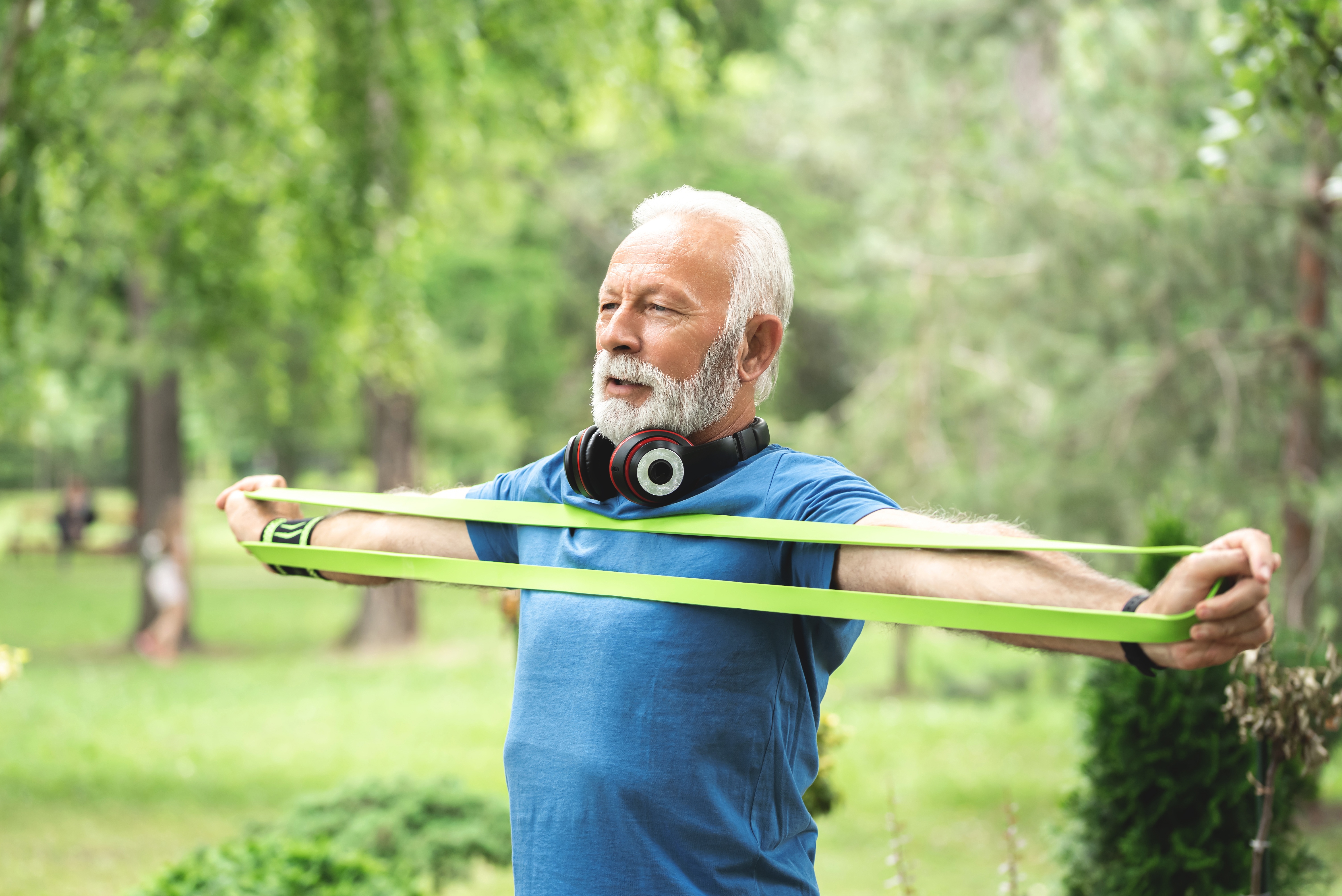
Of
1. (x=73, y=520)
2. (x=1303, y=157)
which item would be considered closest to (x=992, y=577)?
(x=1303, y=157)

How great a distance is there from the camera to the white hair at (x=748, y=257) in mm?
1973

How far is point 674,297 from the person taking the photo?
6.38ft

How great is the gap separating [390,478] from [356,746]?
17.8 ft

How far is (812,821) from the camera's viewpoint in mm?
2008

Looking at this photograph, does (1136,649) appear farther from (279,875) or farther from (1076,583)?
(279,875)

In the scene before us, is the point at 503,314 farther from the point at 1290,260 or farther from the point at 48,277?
the point at 1290,260

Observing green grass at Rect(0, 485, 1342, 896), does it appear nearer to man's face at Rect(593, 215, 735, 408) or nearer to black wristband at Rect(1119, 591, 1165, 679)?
man's face at Rect(593, 215, 735, 408)

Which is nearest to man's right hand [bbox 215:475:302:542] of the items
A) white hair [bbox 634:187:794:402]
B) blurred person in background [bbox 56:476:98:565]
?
white hair [bbox 634:187:794:402]

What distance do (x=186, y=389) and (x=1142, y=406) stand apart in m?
20.1

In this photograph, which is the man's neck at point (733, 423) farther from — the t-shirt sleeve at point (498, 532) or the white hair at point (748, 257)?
the t-shirt sleeve at point (498, 532)

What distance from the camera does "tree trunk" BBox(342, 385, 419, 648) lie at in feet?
50.1

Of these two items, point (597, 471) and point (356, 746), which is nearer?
point (597, 471)

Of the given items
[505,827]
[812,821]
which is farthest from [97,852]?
[812,821]

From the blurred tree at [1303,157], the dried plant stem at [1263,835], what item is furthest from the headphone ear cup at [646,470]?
the blurred tree at [1303,157]
